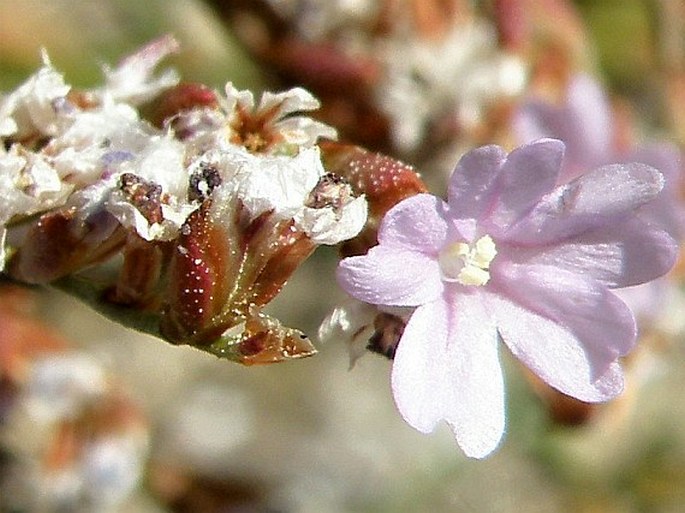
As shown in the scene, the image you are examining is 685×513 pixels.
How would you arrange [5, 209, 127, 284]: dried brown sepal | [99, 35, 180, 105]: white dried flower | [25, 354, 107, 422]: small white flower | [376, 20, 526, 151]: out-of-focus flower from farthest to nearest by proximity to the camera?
1. [376, 20, 526, 151]: out-of-focus flower
2. [25, 354, 107, 422]: small white flower
3. [99, 35, 180, 105]: white dried flower
4. [5, 209, 127, 284]: dried brown sepal

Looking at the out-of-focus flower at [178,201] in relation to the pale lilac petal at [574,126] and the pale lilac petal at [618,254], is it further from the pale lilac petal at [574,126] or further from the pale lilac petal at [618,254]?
the pale lilac petal at [574,126]

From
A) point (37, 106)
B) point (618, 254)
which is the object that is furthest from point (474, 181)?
point (37, 106)

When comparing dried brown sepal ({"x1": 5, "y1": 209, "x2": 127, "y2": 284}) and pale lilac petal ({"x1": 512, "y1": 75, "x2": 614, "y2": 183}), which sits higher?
dried brown sepal ({"x1": 5, "y1": 209, "x2": 127, "y2": 284})

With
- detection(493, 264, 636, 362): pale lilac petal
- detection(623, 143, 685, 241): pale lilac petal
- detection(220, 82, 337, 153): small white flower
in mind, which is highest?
detection(220, 82, 337, 153): small white flower

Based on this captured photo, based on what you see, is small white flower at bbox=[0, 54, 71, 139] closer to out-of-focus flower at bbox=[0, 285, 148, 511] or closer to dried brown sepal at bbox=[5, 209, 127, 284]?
dried brown sepal at bbox=[5, 209, 127, 284]

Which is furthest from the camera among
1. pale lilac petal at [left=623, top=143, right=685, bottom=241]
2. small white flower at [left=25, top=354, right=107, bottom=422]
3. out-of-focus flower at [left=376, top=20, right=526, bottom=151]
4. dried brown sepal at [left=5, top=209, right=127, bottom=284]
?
out-of-focus flower at [left=376, top=20, right=526, bottom=151]

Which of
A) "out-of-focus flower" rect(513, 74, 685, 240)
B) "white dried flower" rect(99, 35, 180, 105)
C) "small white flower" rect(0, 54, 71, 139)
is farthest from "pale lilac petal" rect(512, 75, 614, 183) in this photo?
"small white flower" rect(0, 54, 71, 139)

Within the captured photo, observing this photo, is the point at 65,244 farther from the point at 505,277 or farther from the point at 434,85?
the point at 434,85
